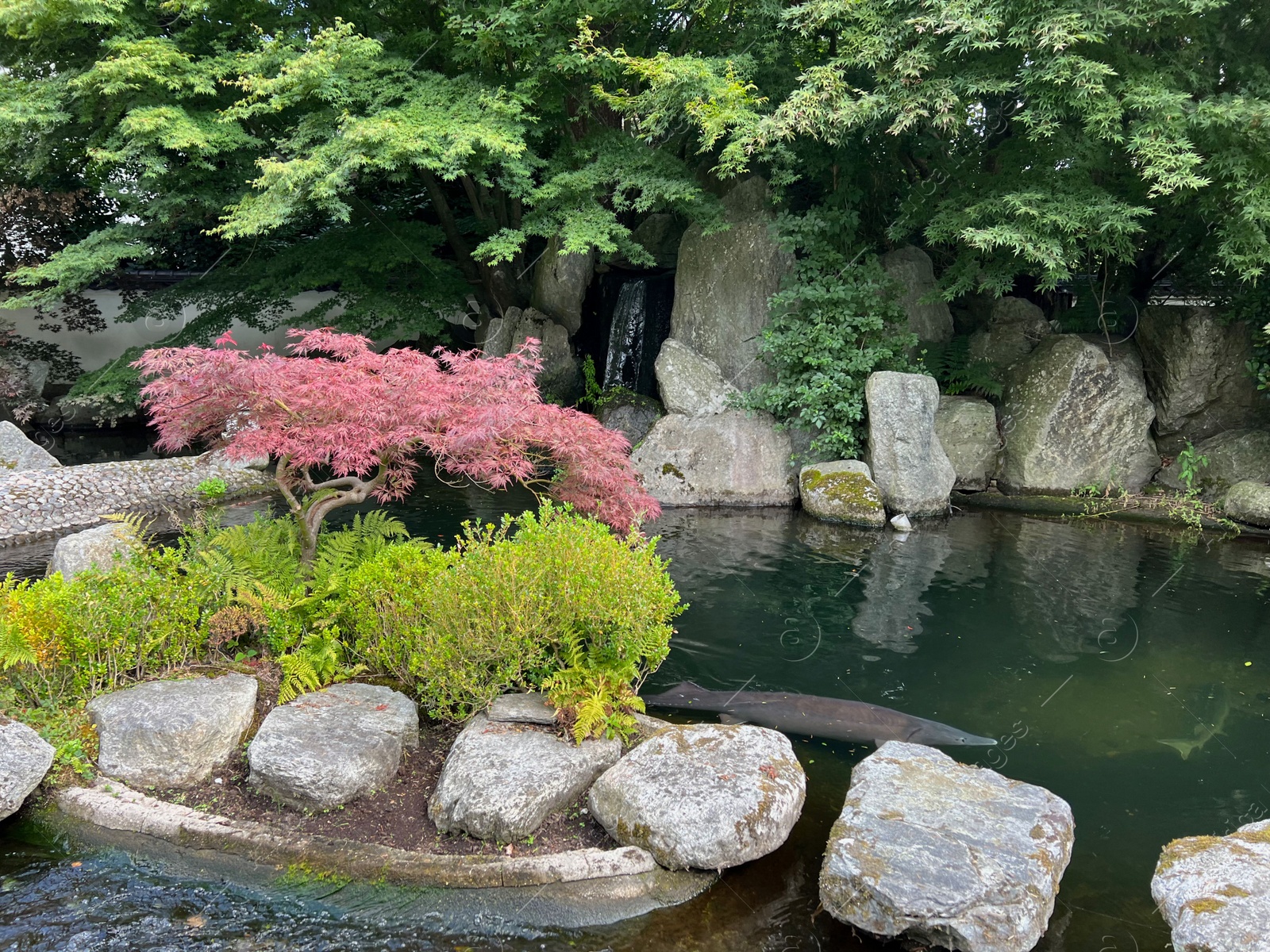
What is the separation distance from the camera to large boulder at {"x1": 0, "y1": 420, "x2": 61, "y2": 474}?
42.0 ft

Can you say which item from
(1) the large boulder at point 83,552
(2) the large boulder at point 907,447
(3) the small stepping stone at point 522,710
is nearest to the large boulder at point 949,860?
(3) the small stepping stone at point 522,710

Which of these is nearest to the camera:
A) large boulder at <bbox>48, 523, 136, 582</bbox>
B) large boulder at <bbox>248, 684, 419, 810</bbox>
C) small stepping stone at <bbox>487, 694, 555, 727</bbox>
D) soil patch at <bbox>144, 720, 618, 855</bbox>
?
soil patch at <bbox>144, 720, 618, 855</bbox>

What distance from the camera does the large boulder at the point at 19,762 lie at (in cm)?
455

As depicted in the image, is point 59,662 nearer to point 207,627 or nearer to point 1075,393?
point 207,627

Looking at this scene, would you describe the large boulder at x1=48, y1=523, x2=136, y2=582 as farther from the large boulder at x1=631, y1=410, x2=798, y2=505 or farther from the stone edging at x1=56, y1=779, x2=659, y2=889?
the large boulder at x1=631, y1=410, x2=798, y2=505

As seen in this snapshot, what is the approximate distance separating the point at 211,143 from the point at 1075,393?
13.9 m

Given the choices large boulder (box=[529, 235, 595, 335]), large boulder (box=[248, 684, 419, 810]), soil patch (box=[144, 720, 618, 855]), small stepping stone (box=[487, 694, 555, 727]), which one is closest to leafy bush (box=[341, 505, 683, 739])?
small stepping stone (box=[487, 694, 555, 727])

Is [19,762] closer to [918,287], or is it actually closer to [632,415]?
[632,415]

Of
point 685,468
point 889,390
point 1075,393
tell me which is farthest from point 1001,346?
point 685,468

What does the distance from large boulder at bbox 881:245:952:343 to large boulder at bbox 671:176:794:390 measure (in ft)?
6.32

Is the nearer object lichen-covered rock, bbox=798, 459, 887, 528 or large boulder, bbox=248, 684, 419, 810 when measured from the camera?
large boulder, bbox=248, 684, 419, 810

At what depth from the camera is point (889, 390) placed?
42.9 ft

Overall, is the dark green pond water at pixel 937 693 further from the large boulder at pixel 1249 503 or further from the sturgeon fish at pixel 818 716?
the large boulder at pixel 1249 503

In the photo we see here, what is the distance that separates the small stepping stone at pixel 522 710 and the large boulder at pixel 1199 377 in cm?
1267
